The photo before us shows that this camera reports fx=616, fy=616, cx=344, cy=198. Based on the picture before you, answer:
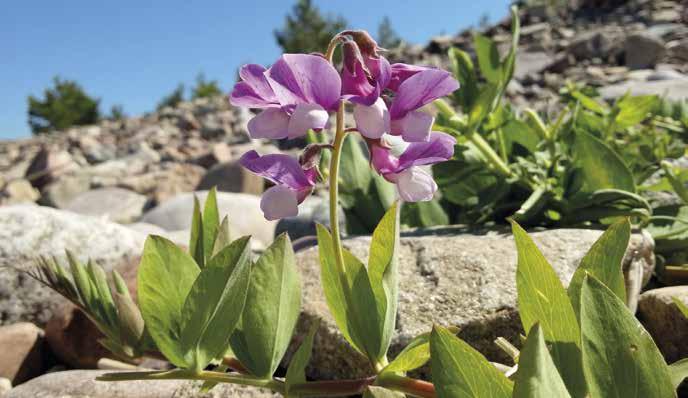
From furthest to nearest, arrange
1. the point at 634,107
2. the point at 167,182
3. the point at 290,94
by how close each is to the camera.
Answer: the point at 167,182, the point at 634,107, the point at 290,94

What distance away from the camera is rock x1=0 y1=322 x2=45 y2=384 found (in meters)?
1.89

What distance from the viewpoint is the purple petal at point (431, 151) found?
819mm

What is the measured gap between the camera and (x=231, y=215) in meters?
3.87

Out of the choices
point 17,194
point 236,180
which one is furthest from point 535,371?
point 17,194

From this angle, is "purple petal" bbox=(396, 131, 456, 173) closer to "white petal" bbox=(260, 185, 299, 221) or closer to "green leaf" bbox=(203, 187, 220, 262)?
"white petal" bbox=(260, 185, 299, 221)

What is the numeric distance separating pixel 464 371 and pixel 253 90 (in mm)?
450

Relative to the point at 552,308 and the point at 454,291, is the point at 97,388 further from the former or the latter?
the point at 552,308

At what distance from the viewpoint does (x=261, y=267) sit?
1.00 metres

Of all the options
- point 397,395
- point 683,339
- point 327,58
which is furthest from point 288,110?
point 683,339

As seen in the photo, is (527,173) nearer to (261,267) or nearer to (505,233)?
(505,233)

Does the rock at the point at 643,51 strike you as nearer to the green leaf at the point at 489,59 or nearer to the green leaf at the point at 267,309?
the green leaf at the point at 489,59

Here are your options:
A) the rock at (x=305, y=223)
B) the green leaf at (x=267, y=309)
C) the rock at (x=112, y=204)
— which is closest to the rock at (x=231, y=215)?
the rock at (x=305, y=223)

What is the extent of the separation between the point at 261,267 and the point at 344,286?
164 mm

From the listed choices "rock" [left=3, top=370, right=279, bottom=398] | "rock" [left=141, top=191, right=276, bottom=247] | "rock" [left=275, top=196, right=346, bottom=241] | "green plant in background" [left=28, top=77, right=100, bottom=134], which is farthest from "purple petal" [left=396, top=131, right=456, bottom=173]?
"green plant in background" [left=28, top=77, right=100, bottom=134]
